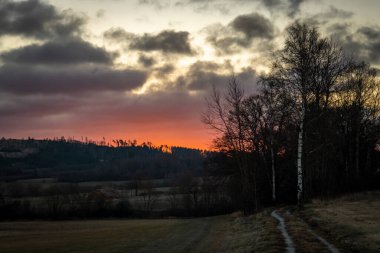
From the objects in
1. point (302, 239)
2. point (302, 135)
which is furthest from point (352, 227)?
point (302, 135)

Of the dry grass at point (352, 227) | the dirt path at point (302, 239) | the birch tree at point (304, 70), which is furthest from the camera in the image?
the birch tree at point (304, 70)

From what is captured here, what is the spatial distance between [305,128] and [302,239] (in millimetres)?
19826

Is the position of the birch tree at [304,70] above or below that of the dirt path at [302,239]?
above

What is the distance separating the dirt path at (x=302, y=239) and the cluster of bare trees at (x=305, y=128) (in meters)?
10.5

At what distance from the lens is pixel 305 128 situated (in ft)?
128

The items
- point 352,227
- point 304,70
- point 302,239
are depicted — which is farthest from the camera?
point 304,70

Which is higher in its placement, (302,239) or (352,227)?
(352,227)

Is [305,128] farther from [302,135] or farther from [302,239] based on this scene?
[302,239]

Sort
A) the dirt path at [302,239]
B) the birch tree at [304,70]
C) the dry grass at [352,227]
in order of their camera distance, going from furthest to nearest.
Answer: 1. the birch tree at [304,70]
2. the dry grass at [352,227]
3. the dirt path at [302,239]

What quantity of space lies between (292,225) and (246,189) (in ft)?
80.8

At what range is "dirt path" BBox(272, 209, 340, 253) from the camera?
17828 mm

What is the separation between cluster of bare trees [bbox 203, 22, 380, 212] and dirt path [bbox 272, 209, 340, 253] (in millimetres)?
10481

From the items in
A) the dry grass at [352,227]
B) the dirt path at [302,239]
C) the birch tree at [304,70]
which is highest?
the birch tree at [304,70]

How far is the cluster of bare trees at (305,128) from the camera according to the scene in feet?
122
